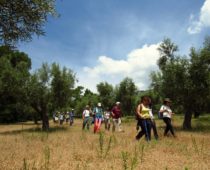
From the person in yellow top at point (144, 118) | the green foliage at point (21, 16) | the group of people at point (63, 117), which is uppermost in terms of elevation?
the green foliage at point (21, 16)

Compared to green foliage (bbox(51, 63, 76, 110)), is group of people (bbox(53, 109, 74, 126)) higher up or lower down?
lower down

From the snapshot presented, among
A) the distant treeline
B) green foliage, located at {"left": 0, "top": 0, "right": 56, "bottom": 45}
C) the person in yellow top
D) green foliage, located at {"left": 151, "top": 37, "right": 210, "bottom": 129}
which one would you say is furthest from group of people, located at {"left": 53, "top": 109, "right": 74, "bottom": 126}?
green foliage, located at {"left": 0, "top": 0, "right": 56, "bottom": 45}

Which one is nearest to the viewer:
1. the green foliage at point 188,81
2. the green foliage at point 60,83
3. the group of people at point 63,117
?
the green foliage at point 188,81

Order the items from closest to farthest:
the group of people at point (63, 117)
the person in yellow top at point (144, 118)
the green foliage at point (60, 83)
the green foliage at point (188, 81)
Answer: the person in yellow top at point (144, 118) < the green foliage at point (188, 81) < the green foliage at point (60, 83) < the group of people at point (63, 117)

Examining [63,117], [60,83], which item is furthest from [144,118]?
[63,117]

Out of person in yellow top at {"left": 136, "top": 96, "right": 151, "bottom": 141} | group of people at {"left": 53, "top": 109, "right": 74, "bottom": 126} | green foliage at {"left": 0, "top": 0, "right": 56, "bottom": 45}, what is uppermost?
green foliage at {"left": 0, "top": 0, "right": 56, "bottom": 45}

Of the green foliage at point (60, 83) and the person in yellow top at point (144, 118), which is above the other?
the green foliage at point (60, 83)

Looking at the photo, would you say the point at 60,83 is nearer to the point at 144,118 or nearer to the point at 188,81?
the point at 188,81

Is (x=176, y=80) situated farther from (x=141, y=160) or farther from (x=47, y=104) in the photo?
(x=141, y=160)

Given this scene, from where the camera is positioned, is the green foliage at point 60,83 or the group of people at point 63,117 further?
the group of people at point 63,117

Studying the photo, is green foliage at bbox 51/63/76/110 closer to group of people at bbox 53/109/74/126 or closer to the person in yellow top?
group of people at bbox 53/109/74/126

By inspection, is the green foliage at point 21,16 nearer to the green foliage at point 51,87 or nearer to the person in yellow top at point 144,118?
the person in yellow top at point 144,118

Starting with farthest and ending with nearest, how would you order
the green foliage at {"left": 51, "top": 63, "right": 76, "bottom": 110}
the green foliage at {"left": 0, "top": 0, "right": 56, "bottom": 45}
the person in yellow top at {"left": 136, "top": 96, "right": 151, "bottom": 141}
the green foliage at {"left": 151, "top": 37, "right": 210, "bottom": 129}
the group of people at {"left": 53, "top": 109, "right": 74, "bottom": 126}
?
the group of people at {"left": 53, "top": 109, "right": 74, "bottom": 126}
the green foliage at {"left": 51, "top": 63, "right": 76, "bottom": 110}
the green foliage at {"left": 151, "top": 37, "right": 210, "bottom": 129}
the person in yellow top at {"left": 136, "top": 96, "right": 151, "bottom": 141}
the green foliage at {"left": 0, "top": 0, "right": 56, "bottom": 45}

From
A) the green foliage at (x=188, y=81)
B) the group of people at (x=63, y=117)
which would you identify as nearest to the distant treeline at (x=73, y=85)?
the green foliage at (x=188, y=81)
